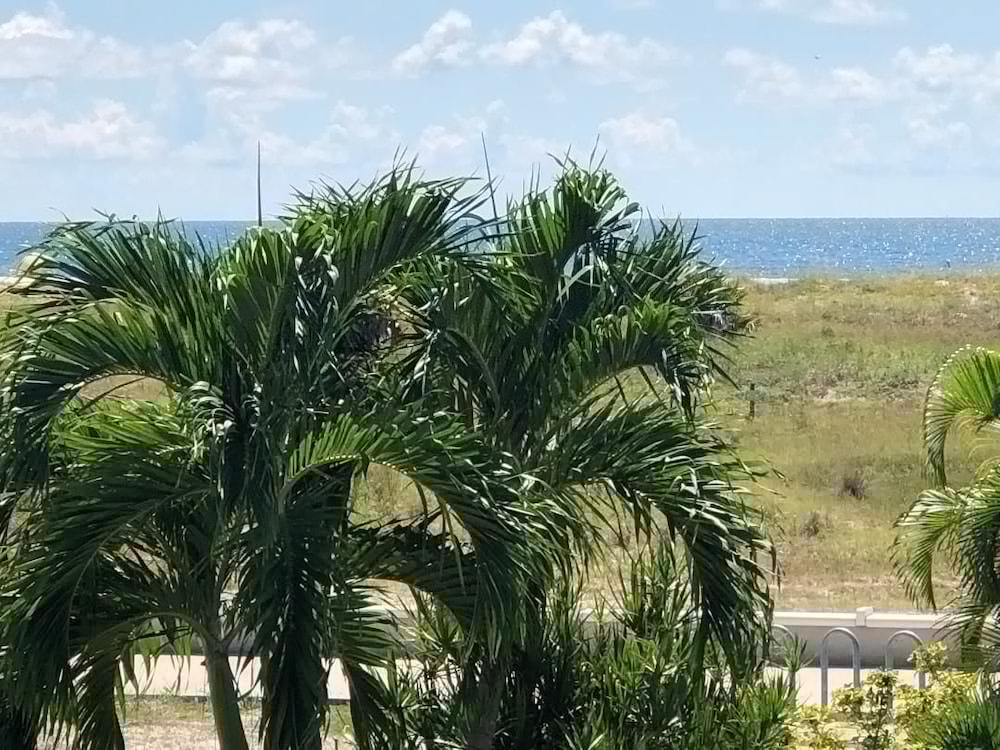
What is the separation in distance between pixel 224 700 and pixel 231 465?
128cm

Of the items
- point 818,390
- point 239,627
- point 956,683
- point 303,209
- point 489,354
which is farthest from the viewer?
point 818,390

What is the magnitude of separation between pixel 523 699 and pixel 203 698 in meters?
5.07

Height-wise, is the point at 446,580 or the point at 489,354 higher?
the point at 489,354

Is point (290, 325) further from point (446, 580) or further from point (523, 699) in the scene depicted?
point (523, 699)

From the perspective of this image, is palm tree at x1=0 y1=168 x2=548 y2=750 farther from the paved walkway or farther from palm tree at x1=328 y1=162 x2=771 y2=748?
the paved walkway

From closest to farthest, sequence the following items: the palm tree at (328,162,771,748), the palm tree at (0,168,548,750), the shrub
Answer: the palm tree at (0,168,548,750), the palm tree at (328,162,771,748), the shrub

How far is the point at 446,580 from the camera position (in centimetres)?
563

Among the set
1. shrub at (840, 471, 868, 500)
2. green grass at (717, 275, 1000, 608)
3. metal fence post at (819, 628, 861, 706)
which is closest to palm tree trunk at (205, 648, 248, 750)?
green grass at (717, 275, 1000, 608)

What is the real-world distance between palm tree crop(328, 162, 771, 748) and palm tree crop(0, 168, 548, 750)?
0.32 meters

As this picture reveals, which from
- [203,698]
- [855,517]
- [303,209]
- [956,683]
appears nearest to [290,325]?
[303,209]

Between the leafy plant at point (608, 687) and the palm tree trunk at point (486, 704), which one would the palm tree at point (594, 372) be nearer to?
the palm tree trunk at point (486, 704)

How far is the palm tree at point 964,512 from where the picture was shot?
715 centimetres

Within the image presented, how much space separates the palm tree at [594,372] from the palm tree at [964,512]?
158 centimetres

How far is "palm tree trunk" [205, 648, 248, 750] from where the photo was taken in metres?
5.64
